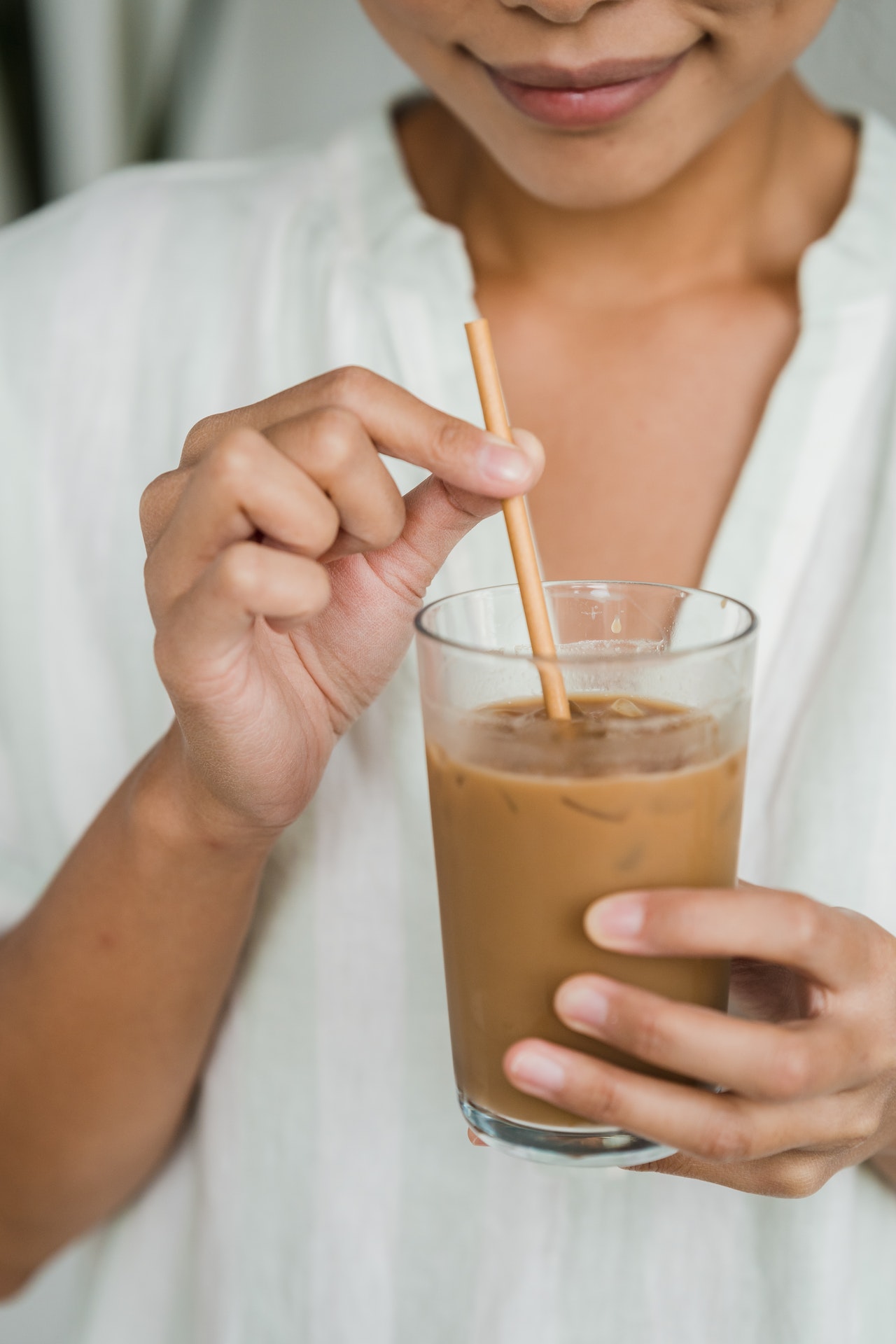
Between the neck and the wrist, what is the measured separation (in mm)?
672

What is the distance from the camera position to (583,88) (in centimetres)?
105

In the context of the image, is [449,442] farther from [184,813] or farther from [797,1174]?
[797,1174]

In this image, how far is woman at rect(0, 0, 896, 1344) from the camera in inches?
33.5

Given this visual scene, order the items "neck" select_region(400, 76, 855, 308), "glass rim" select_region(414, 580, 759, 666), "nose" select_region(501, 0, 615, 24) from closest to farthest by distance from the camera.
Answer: "glass rim" select_region(414, 580, 759, 666) < "nose" select_region(501, 0, 615, 24) < "neck" select_region(400, 76, 855, 308)

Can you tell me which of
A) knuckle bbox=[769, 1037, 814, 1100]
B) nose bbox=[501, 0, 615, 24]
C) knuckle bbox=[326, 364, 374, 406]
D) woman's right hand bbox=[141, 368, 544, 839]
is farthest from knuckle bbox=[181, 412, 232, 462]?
Answer: knuckle bbox=[769, 1037, 814, 1100]

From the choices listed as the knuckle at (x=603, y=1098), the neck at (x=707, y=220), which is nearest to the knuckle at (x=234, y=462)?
the knuckle at (x=603, y=1098)

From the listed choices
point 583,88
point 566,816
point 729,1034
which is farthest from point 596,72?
point 729,1034

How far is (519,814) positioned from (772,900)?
5.9 inches

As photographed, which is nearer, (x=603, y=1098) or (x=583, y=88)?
(x=603, y=1098)

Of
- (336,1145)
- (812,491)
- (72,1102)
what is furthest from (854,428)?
(72,1102)

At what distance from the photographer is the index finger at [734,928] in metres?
0.72

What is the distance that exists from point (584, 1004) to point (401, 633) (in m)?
0.34

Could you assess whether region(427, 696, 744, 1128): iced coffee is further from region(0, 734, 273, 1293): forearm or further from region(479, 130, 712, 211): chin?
region(479, 130, 712, 211): chin

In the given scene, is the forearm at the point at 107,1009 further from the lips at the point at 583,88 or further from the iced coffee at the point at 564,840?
the lips at the point at 583,88
